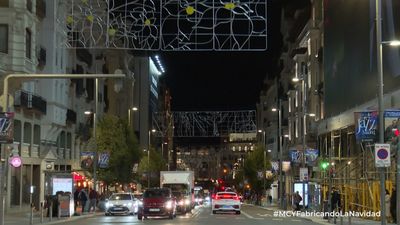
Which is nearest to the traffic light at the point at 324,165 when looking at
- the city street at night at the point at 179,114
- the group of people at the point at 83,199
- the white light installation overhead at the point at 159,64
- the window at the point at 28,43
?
the city street at night at the point at 179,114

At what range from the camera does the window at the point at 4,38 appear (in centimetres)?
4284

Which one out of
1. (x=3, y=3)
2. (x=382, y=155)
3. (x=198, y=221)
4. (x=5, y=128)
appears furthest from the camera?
(x=3, y=3)

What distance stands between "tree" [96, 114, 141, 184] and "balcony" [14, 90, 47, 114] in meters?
11.9

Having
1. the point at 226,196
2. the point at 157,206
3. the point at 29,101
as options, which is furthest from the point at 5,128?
the point at 226,196

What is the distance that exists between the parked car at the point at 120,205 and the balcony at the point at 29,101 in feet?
26.6

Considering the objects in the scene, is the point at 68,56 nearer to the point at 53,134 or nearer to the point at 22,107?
the point at 53,134

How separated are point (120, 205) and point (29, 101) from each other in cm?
929

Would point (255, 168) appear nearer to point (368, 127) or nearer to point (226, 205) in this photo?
point (226, 205)

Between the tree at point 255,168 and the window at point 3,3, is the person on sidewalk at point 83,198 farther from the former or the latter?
the tree at point 255,168

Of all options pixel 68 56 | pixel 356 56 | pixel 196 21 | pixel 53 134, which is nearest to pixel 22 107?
pixel 53 134

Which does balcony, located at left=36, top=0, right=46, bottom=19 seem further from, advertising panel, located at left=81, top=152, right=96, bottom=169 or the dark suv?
the dark suv

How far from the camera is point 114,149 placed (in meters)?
61.2

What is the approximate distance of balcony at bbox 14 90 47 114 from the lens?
44578 mm

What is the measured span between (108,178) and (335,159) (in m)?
21.5
